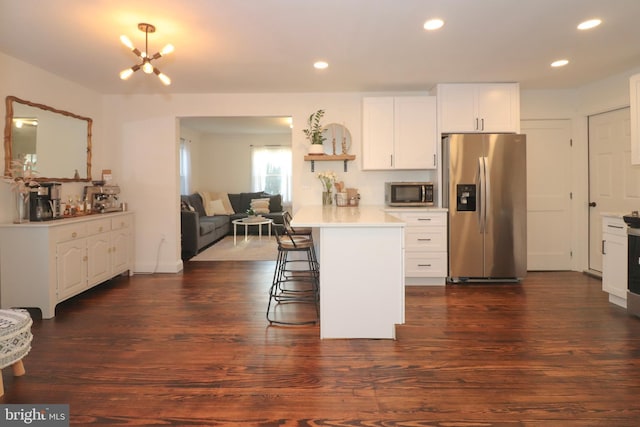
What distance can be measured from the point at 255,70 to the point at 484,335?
10.6 ft

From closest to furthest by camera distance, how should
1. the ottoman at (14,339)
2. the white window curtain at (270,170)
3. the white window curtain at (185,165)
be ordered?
the ottoman at (14,339), the white window curtain at (185,165), the white window curtain at (270,170)

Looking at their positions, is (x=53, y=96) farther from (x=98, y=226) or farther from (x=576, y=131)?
(x=576, y=131)

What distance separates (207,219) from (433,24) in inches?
242

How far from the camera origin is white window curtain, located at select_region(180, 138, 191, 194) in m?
9.13

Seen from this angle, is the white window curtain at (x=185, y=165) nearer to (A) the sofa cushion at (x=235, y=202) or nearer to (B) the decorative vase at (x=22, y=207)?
(A) the sofa cushion at (x=235, y=202)

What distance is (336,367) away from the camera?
2576mm

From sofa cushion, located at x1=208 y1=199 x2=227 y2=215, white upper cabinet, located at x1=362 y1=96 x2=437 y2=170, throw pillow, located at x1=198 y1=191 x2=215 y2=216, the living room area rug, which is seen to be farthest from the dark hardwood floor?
sofa cushion, located at x1=208 y1=199 x2=227 y2=215

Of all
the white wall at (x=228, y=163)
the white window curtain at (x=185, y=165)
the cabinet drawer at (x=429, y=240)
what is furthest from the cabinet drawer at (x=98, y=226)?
the white wall at (x=228, y=163)

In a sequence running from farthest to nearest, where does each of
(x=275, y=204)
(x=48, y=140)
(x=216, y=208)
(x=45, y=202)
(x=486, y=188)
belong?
(x=275, y=204) < (x=216, y=208) < (x=486, y=188) < (x=48, y=140) < (x=45, y=202)

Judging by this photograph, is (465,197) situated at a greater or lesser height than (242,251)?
greater

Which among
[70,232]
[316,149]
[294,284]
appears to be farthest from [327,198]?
[70,232]

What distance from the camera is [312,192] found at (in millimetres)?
5434

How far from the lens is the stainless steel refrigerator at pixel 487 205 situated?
15.4 feet

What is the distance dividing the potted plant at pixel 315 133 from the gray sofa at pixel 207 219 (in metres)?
2.64
